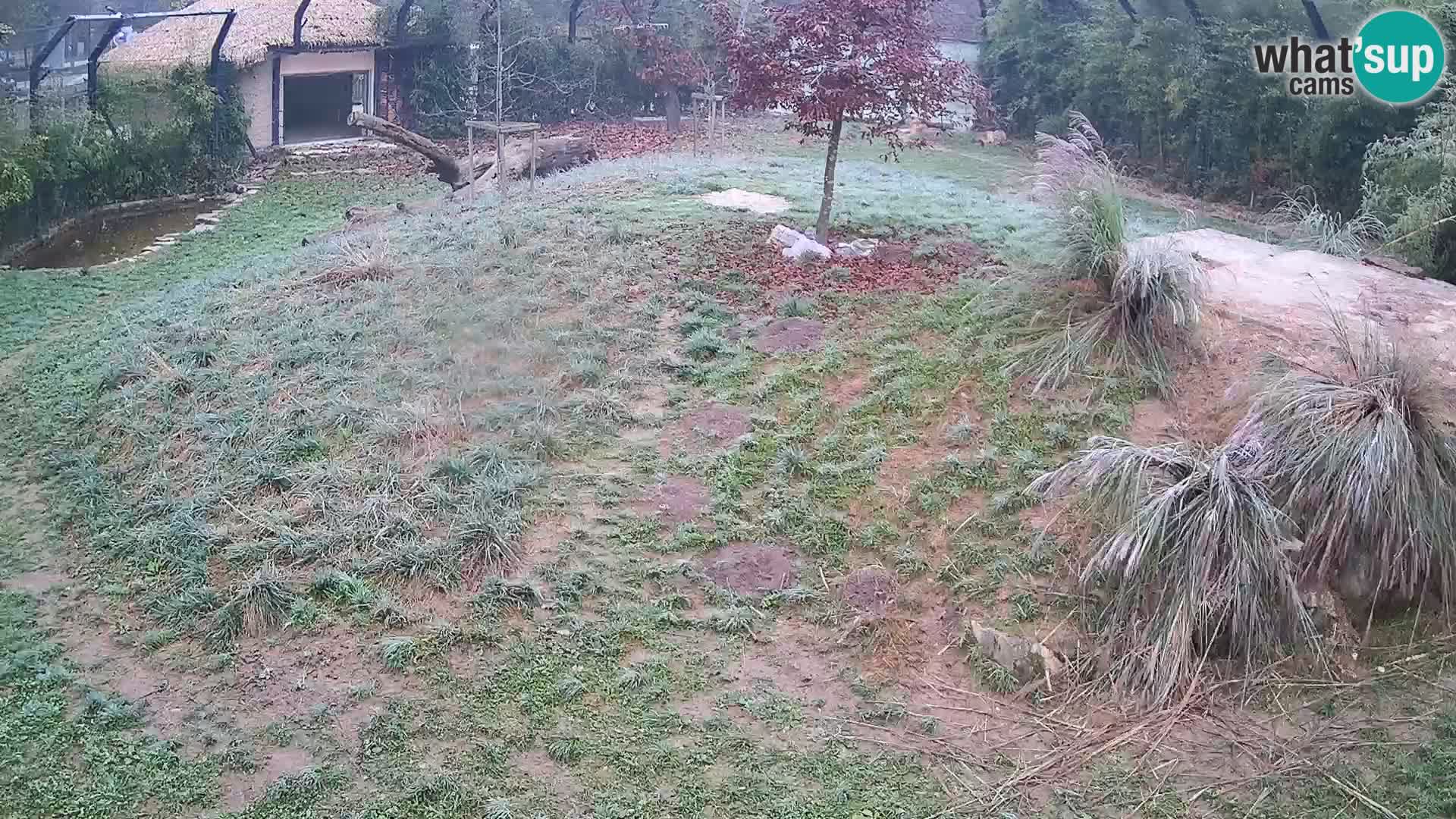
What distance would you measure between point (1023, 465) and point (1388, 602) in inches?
58.4

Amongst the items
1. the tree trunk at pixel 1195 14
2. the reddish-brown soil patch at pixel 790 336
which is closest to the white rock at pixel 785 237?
the reddish-brown soil patch at pixel 790 336

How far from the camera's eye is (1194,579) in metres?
4.01

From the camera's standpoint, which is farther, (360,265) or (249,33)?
(249,33)

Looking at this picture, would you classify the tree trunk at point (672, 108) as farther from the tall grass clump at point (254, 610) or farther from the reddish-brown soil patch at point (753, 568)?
the tall grass clump at point (254, 610)

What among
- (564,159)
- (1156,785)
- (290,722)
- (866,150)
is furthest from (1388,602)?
(866,150)

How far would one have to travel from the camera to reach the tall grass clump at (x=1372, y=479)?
161 inches

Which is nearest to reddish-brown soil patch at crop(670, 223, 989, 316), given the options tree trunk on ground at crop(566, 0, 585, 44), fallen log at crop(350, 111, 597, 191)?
fallen log at crop(350, 111, 597, 191)

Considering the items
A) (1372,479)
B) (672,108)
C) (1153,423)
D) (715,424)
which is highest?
(672,108)

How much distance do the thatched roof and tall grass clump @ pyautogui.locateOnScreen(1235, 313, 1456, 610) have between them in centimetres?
1380

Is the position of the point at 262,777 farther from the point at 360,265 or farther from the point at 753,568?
the point at 360,265

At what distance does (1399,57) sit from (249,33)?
14.1m

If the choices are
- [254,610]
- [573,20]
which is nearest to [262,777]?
[254,610]

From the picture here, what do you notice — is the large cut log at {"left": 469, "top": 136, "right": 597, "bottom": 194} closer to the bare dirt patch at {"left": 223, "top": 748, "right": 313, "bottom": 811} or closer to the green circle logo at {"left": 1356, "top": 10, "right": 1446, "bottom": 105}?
the green circle logo at {"left": 1356, "top": 10, "right": 1446, "bottom": 105}

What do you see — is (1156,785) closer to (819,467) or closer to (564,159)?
(819,467)
